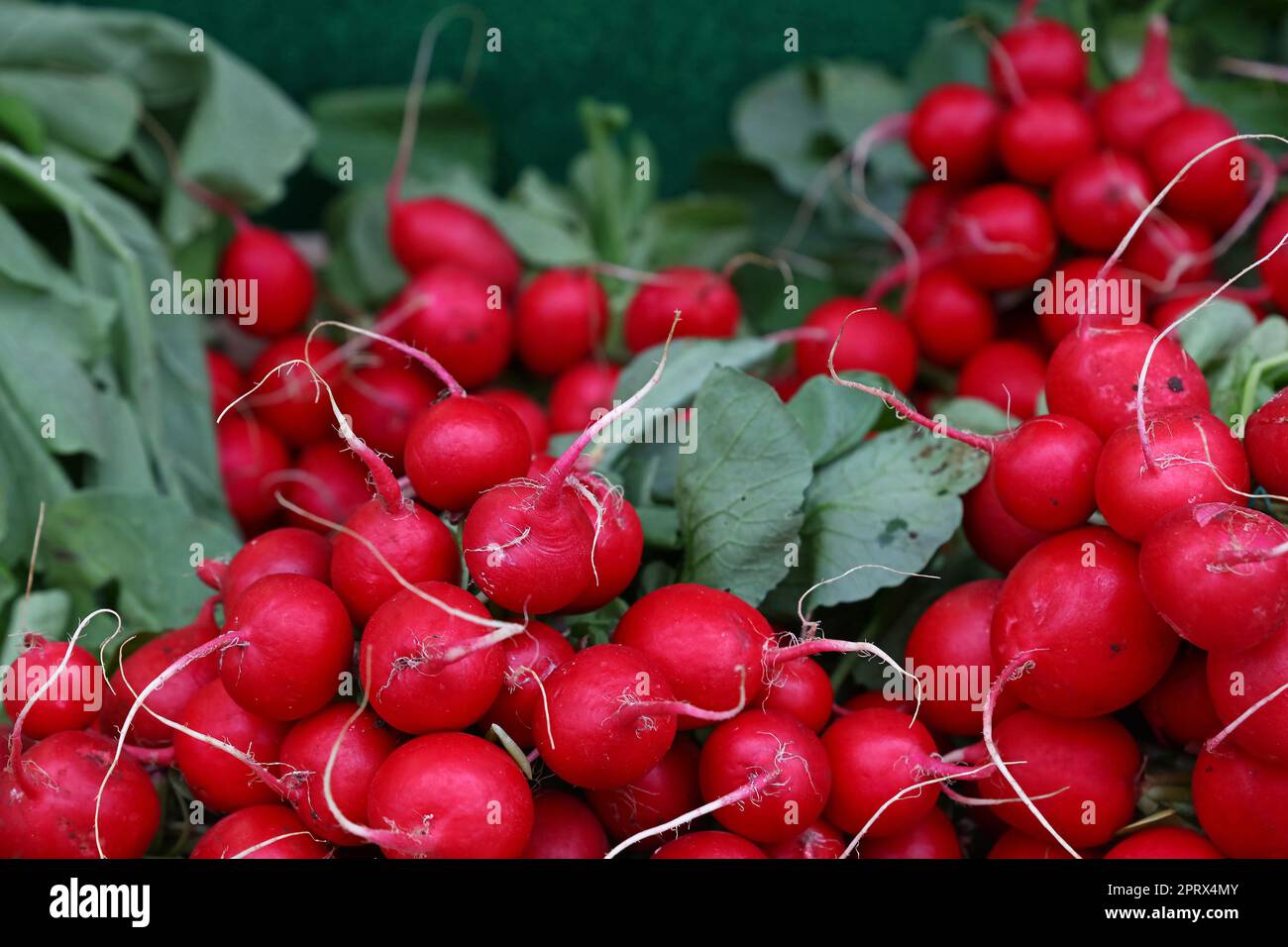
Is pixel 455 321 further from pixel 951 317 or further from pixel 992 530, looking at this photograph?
pixel 992 530

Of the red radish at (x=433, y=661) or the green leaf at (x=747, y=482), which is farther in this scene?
the green leaf at (x=747, y=482)

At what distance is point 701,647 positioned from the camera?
92 cm

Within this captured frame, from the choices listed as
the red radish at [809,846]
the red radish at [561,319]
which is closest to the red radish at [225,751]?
the red radish at [809,846]

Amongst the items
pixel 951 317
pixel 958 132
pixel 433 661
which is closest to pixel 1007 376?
pixel 951 317

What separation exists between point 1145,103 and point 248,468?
1375 mm

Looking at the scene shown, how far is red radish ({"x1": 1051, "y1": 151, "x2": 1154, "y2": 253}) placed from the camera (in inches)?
59.8

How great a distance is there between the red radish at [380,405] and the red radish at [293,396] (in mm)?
35

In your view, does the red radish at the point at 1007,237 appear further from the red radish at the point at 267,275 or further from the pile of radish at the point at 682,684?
the red radish at the point at 267,275

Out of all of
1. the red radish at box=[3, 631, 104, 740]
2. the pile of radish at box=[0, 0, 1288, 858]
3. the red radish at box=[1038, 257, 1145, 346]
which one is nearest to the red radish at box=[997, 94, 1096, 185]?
the red radish at box=[1038, 257, 1145, 346]

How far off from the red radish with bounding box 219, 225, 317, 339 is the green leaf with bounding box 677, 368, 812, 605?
958 millimetres

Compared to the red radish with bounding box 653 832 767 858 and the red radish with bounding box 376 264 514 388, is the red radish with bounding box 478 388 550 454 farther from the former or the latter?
the red radish with bounding box 653 832 767 858

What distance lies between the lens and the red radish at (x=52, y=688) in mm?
959

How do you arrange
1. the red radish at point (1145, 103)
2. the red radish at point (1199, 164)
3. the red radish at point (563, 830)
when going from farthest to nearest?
the red radish at point (1145, 103), the red radish at point (1199, 164), the red radish at point (563, 830)
